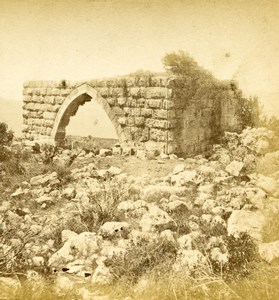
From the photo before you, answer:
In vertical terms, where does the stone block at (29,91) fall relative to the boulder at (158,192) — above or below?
above

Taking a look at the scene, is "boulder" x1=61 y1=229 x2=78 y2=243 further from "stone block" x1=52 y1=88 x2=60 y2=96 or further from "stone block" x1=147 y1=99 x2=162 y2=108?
"stone block" x1=52 y1=88 x2=60 y2=96

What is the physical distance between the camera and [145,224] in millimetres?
4945

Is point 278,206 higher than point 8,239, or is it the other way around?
point 278,206

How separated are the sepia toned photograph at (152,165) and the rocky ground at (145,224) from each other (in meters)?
0.02

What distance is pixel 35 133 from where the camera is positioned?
9.68m

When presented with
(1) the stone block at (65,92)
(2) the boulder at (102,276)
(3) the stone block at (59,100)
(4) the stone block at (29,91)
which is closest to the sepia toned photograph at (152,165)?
(2) the boulder at (102,276)

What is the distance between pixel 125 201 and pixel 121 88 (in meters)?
2.89

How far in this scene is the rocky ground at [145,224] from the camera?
14.7ft

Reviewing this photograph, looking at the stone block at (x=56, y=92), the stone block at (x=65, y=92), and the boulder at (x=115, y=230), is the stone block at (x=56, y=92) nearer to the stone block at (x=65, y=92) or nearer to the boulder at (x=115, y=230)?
the stone block at (x=65, y=92)

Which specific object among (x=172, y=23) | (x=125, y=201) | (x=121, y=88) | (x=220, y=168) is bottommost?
(x=125, y=201)

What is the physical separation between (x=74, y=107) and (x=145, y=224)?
4825mm

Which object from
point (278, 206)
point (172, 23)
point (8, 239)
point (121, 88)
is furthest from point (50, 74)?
point (278, 206)

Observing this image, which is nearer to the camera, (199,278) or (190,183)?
(199,278)

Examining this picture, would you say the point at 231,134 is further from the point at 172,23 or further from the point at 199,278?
the point at 199,278
